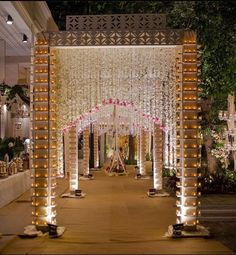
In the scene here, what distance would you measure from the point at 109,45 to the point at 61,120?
1844 mm

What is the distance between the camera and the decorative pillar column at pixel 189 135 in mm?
9797

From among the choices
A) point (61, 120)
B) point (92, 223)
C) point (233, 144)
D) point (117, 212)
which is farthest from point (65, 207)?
point (233, 144)

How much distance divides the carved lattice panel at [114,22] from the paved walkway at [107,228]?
11.7 ft

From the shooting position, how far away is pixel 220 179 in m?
18.1

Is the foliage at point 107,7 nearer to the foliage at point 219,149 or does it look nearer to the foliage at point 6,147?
the foliage at point 6,147

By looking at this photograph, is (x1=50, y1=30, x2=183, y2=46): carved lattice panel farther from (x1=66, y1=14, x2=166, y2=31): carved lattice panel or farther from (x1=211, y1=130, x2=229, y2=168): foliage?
(x1=211, y1=130, x2=229, y2=168): foliage

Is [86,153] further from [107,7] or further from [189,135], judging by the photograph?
[189,135]

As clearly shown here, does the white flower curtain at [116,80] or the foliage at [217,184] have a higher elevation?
the white flower curtain at [116,80]

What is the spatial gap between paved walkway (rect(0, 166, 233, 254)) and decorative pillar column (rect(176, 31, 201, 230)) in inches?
23.1

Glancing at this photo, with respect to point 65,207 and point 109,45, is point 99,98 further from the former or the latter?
point 65,207

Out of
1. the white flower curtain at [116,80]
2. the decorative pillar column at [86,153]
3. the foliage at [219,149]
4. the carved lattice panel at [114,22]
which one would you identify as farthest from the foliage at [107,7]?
the decorative pillar column at [86,153]

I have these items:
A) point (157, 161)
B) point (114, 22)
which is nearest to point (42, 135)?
point (114, 22)

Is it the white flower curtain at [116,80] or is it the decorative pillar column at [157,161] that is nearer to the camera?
the white flower curtain at [116,80]

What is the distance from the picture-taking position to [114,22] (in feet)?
32.5
